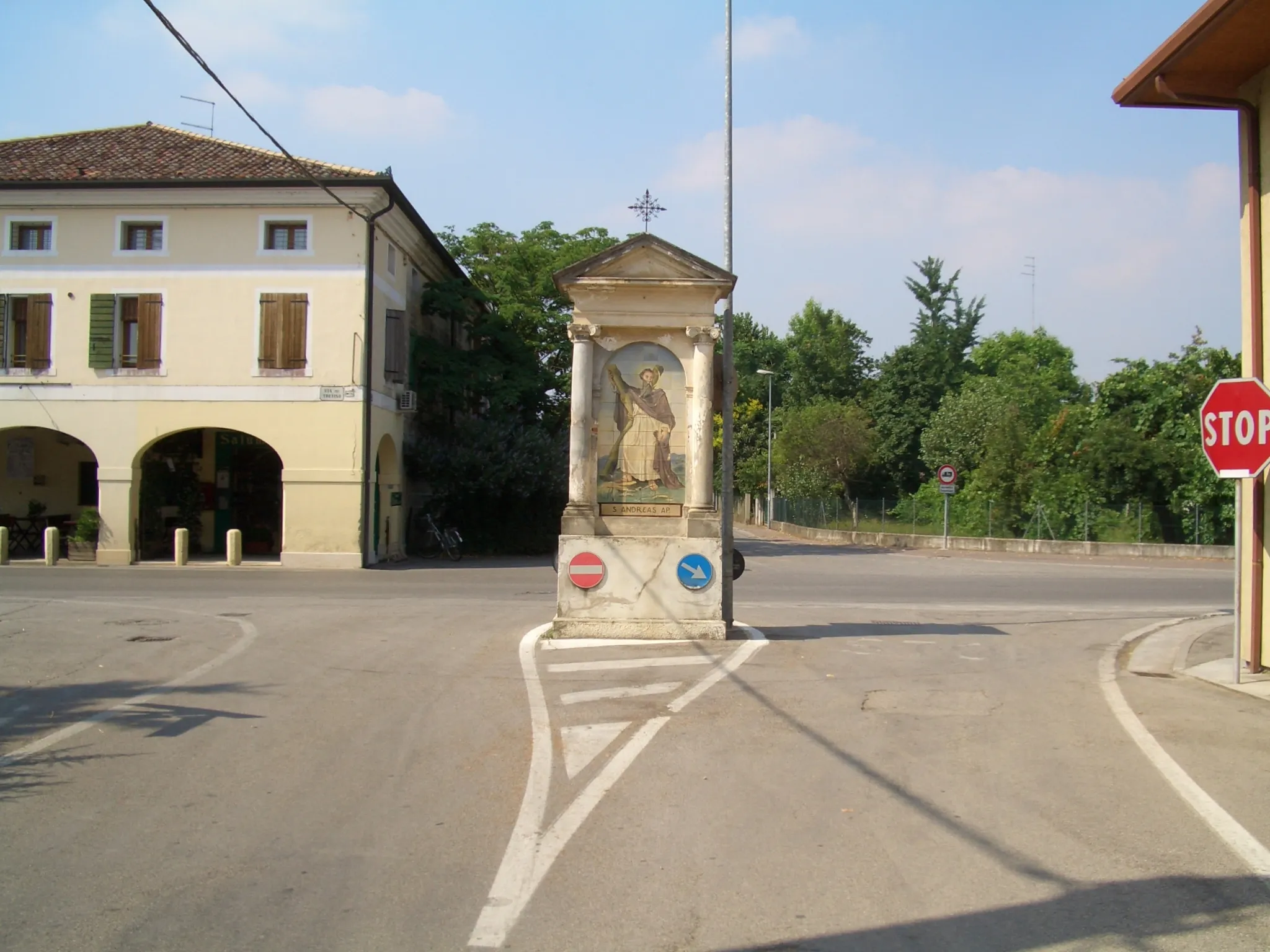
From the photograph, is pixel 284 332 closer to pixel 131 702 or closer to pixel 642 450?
pixel 642 450

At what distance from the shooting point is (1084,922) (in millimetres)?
4523

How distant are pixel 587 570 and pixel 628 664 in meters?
1.87

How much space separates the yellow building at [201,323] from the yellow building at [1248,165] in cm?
1982

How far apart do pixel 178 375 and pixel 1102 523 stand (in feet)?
90.4


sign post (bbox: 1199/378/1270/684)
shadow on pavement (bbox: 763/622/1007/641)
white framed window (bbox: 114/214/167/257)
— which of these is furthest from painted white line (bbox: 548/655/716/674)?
white framed window (bbox: 114/214/167/257)

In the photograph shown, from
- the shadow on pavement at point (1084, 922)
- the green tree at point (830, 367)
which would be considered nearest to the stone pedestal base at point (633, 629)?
the shadow on pavement at point (1084, 922)

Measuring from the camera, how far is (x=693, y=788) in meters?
6.56

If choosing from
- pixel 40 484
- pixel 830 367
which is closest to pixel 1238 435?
pixel 40 484

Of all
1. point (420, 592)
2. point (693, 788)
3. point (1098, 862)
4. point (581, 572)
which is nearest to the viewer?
point (1098, 862)

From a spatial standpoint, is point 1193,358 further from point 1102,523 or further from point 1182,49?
point 1182,49

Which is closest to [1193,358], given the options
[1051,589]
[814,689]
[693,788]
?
[1051,589]

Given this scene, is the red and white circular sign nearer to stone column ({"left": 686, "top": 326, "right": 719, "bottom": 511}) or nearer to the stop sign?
stone column ({"left": 686, "top": 326, "right": 719, "bottom": 511})

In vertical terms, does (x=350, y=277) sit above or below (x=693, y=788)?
above

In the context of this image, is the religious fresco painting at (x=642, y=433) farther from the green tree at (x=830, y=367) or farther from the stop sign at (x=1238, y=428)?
the green tree at (x=830, y=367)
